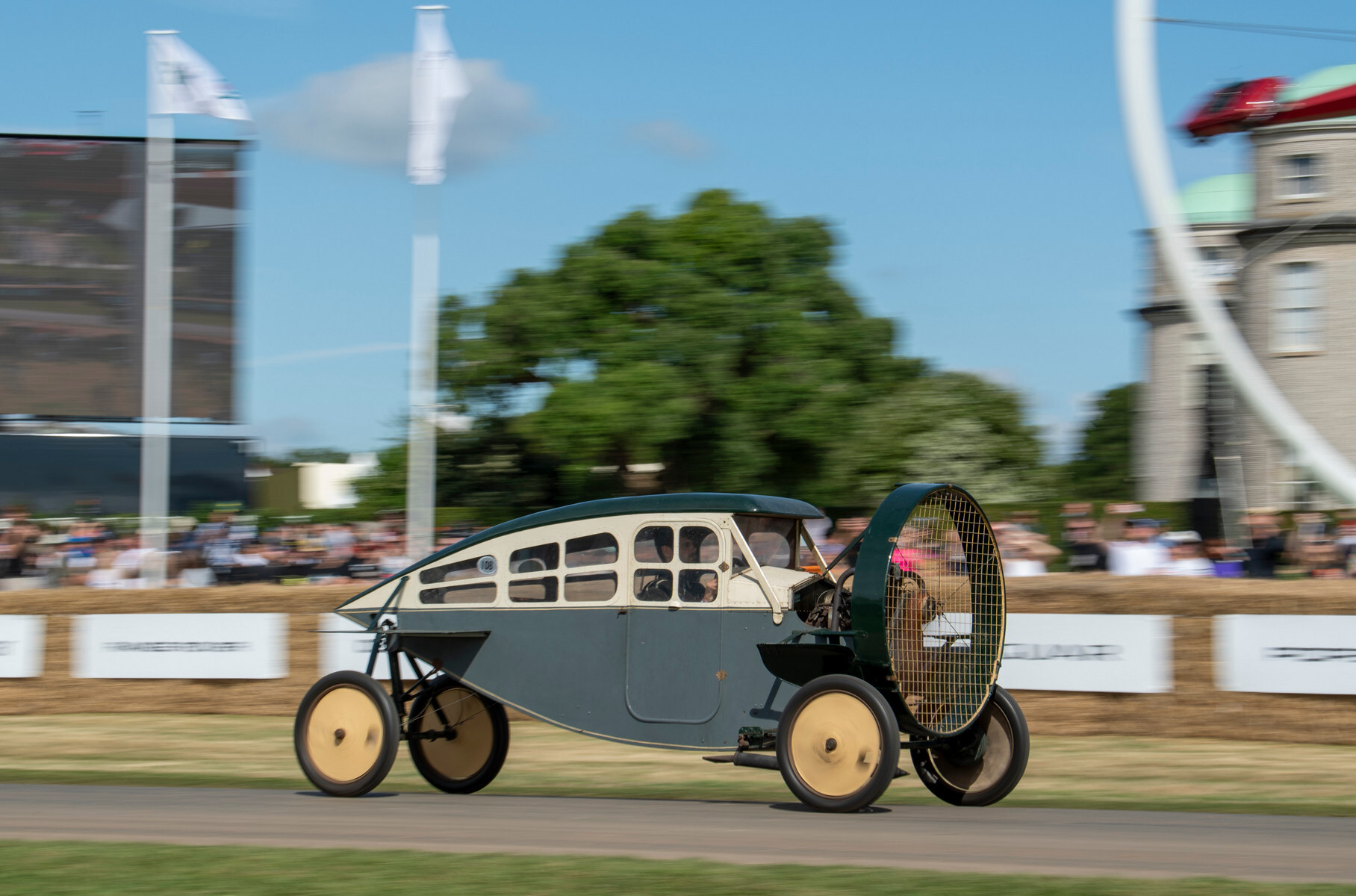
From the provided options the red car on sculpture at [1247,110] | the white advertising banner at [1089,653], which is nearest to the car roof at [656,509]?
the white advertising banner at [1089,653]

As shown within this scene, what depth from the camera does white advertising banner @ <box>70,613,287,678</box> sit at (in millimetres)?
15398

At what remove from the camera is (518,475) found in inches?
1442

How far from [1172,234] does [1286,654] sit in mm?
10961

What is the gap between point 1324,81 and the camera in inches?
1323

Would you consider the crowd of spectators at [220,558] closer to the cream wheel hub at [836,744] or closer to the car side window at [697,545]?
the car side window at [697,545]

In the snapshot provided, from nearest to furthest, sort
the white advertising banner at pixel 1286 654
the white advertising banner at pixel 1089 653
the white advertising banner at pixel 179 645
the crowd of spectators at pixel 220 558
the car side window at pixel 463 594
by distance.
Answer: the car side window at pixel 463 594 → the white advertising banner at pixel 1286 654 → the white advertising banner at pixel 1089 653 → the white advertising banner at pixel 179 645 → the crowd of spectators at pixel 220 558

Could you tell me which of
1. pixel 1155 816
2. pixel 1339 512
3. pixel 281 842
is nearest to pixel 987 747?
pixel 1155 816

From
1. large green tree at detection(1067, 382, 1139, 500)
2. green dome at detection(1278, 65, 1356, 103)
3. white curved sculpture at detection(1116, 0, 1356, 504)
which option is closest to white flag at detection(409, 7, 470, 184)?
white curved sculpture at detection(1116, 0, 1356, 504)

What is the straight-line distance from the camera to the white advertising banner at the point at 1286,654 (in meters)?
11.7

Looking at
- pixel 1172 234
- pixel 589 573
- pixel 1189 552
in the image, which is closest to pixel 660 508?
pixel 589 573

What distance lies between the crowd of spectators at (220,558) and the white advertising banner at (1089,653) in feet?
23.5

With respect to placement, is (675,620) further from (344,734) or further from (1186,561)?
(1186,561)

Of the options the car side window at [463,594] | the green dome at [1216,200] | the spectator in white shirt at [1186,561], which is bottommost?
the car side window at [463,594]

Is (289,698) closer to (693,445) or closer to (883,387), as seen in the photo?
(693,445)
